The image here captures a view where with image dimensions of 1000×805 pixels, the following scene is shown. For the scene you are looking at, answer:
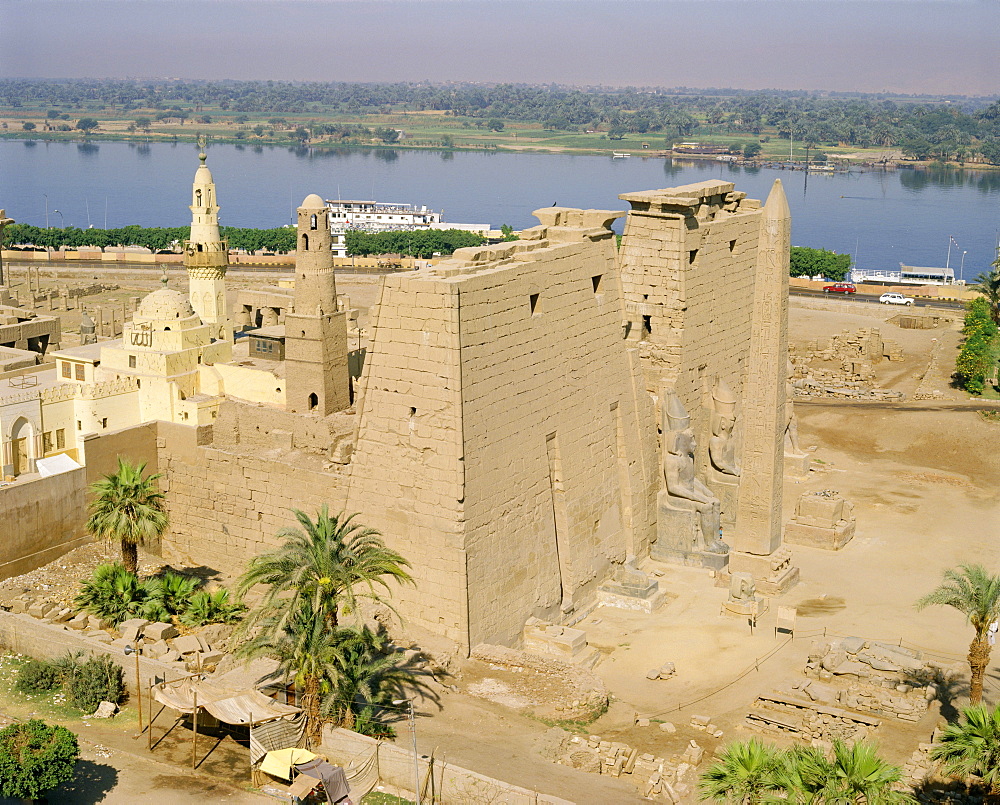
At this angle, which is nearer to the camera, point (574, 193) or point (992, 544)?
point (992, 544)

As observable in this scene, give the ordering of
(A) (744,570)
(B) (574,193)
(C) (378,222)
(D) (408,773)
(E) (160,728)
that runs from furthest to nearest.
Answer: (B) (574,193), (C) (378,222), (A) (744,570), (E) (160,728), (D) (408,773)

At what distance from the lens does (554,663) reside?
23.6m

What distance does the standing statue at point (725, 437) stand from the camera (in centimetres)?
3269

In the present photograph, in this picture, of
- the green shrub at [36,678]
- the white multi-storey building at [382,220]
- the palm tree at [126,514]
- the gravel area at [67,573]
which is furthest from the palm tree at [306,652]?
the white multi-storey building at [382,220]

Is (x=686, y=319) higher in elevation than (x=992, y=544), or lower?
higher

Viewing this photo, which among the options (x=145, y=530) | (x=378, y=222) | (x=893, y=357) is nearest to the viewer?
(x=145, y=530)

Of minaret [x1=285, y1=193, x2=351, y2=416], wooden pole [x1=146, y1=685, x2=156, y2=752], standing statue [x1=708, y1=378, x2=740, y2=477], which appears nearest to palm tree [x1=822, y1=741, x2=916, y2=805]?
wooden pole [x1=146, y1=685, x2=156, y2=752]

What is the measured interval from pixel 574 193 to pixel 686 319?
535ft

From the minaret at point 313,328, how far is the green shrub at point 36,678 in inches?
462

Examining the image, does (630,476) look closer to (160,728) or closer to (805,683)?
(805,683)

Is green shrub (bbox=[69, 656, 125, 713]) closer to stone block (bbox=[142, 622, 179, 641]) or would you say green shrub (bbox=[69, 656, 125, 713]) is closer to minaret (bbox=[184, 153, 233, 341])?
stone block (bbox=[142, 622, 179, 641])

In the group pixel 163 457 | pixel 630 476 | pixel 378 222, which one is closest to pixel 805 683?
pixel 630 476

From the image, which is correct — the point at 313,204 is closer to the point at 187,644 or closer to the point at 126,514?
the point at 126,514

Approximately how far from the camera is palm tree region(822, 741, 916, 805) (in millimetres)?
15711
